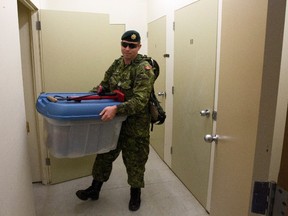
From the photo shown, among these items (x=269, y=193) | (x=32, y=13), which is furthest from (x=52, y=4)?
(x=269, y=193)

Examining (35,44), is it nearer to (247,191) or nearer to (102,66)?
(102,66)

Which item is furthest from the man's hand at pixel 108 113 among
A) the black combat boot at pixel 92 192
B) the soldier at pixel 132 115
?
the black combat boot at pixel 92 192

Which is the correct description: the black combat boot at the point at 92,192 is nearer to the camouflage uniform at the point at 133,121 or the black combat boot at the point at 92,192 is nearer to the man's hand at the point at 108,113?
the camouflage uniform at the point at 133,121

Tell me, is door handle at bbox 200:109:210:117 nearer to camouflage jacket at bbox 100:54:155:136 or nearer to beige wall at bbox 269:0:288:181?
camouflage jacket at bbox 100:54:155:136

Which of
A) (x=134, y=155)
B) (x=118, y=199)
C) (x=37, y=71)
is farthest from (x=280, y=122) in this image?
(x=37, y=71)

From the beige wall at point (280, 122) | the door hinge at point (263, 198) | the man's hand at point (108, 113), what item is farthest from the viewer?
the man's hand at point (108, 113)

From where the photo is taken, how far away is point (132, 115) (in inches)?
84.7

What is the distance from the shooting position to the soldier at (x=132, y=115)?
Answer: 1992mm

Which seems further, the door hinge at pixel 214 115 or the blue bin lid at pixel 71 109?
the door hinge at pixel 214 115

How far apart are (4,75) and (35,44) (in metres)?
1.30

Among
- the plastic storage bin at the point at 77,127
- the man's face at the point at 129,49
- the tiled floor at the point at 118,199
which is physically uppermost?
the man's face at the point at 129,49

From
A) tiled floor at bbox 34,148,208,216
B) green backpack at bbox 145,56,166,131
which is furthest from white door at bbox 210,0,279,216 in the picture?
tiled floor at bbox 34,148,208,216

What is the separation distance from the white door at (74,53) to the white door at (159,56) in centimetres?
69

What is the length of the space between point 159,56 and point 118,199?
1.93 meters
